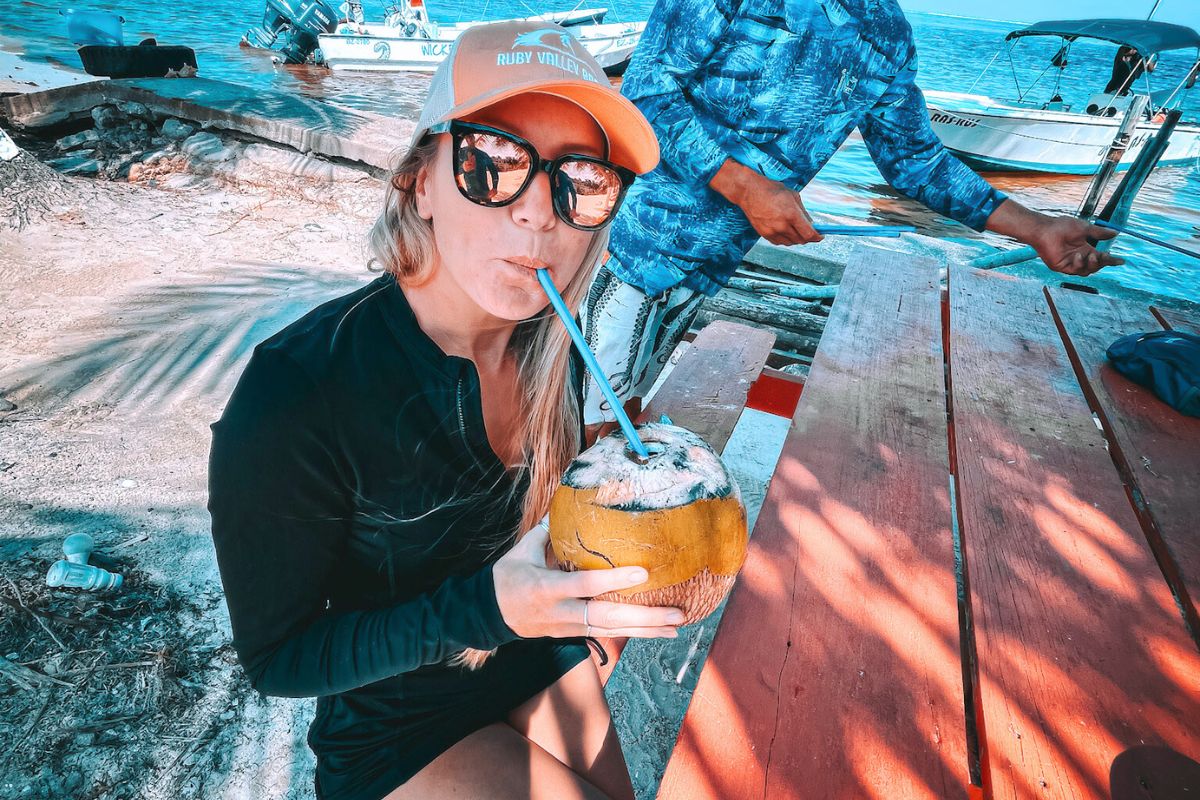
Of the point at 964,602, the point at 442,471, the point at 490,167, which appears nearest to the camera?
the point at 490,167

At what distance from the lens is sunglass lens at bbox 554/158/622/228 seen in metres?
0.88

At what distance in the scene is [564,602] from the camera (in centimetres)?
74

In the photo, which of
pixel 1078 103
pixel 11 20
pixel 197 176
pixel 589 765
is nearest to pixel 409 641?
pixel 589 765

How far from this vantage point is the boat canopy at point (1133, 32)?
8078 millimetres

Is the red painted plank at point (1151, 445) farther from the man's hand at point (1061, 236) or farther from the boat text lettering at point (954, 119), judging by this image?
the boat text lettering at point (954, 119)

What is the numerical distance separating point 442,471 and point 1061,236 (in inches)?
74.6

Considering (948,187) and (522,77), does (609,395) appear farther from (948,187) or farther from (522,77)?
(948,187)

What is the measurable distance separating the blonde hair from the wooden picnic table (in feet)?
1.27

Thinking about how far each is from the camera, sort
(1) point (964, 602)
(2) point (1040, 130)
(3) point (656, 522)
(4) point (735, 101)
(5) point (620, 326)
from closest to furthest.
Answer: (3) point (656, 522), (1) point (964, 602), (4) point (735, 101), (5) point (620, 326), (2) point (1040, 130)

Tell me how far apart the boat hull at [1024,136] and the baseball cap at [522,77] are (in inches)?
495

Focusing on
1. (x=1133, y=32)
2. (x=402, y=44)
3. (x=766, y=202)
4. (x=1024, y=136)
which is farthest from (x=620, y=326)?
(x=402, y=44)

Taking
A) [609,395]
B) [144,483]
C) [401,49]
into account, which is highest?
[401,49]

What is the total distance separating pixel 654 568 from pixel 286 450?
1.62ft

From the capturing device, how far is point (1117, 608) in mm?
1026
